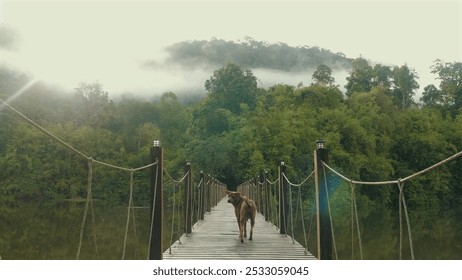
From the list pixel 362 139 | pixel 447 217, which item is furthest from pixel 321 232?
pixel 362 139

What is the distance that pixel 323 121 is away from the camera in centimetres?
2995

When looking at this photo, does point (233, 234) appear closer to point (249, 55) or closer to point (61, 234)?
point (61, 234)

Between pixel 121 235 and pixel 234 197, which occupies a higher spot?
pixel 234 197

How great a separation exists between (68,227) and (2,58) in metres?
28.6

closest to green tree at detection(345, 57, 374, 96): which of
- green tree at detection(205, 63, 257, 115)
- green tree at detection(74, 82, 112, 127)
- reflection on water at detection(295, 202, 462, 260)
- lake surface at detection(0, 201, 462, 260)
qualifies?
green tree at detection(205, 63, 257, 115)

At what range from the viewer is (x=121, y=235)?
19.2 m

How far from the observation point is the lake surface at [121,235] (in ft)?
51.4

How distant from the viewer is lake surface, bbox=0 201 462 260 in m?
15.7

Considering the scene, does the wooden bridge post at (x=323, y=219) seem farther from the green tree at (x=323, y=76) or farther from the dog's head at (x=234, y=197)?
the green tree at (x=323, y=76)

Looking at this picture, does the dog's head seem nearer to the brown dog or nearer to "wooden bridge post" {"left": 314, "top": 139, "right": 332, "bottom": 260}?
the brown dog

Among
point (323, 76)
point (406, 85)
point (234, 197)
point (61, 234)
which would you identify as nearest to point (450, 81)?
point (406, 85)

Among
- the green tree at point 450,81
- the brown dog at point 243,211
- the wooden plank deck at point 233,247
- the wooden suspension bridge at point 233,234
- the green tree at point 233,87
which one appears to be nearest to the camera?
the wooden suspension bridge at point 233,234

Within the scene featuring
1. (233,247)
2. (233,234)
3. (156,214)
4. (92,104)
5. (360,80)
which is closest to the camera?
(156,214)

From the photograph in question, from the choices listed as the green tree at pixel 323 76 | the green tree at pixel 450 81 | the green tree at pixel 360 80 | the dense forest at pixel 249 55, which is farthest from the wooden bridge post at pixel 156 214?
the dense forest at pixel 249 55
